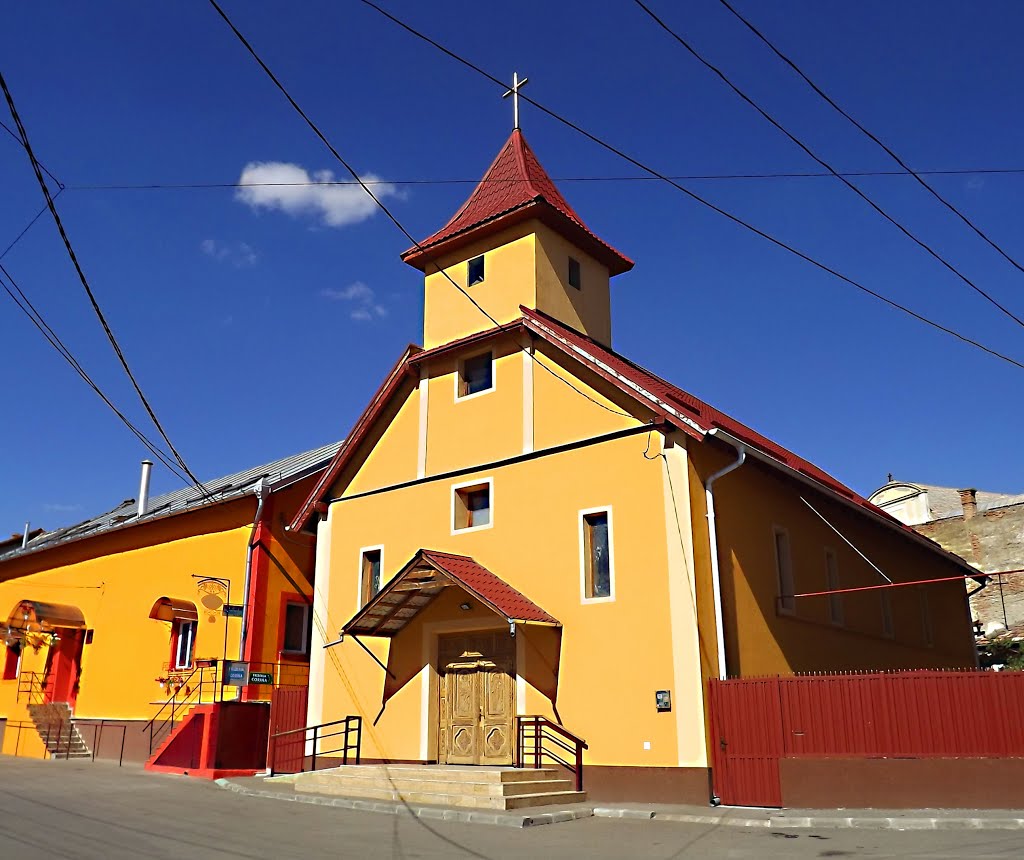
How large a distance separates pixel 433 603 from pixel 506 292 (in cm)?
642

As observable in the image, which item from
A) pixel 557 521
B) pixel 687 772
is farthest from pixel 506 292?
pixel 687 772

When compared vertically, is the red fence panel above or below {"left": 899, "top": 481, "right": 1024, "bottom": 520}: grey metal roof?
below

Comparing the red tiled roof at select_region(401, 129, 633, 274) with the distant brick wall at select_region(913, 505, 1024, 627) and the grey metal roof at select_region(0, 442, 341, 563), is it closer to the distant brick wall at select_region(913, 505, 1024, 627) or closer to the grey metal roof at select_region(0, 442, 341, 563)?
the grey metal roof at select_region(0, 442, 341, 563)

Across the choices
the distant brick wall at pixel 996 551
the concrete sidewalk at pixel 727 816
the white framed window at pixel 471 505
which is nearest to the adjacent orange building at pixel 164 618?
the white framed window at pixel 471 505

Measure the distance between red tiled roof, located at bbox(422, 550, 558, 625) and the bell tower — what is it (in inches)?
201

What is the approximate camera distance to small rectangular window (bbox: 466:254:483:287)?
20141mm

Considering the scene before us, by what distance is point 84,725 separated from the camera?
24672mm

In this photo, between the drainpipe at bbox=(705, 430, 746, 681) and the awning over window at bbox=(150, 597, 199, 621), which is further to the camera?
the awning over window at bbox=(150, 597, 199, 621)

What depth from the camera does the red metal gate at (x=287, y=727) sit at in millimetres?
19547

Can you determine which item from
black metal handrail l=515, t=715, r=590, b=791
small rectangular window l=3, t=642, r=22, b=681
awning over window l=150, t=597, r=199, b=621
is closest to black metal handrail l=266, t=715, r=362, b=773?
black metal handrail l=515, t=715, r=590, b=791

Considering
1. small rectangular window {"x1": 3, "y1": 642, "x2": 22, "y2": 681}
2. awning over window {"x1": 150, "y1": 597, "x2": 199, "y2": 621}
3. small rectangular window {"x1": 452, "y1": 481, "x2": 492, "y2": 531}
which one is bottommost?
small rectangular window {"x1": 3, "y1": 642, "x2": 22, "y2": 681}

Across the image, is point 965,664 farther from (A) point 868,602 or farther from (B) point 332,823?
(B) point 332,823

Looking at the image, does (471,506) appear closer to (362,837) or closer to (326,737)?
(326,737)

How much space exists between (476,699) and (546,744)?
1965mm
